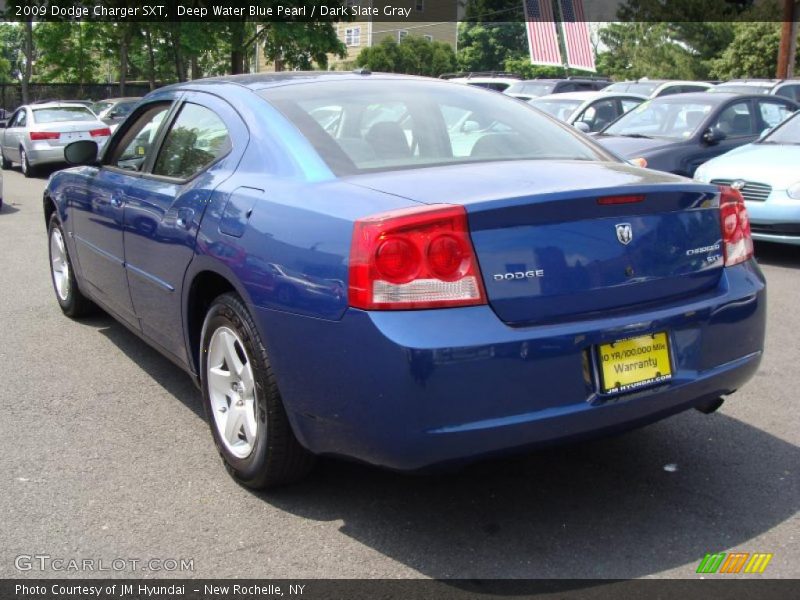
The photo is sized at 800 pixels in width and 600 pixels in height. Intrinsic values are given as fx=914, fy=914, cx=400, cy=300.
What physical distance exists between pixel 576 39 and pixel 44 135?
3518 cm

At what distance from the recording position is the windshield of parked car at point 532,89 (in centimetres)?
2002

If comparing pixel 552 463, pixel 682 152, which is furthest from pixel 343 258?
pixel 682 152

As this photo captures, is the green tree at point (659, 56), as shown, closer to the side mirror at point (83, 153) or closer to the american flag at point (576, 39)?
the american flag at point (576, 39)

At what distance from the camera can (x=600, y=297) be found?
311 cm

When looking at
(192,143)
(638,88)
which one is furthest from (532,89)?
(192,143)

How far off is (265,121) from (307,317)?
3.64 feet

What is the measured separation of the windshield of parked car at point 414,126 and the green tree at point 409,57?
47590 millimetres

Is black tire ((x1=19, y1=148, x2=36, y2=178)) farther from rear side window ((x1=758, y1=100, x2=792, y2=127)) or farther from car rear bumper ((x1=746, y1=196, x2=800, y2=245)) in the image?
car rear bumper ((x1=746, y1=196, x2=800, y2=245))

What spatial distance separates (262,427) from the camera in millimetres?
3465

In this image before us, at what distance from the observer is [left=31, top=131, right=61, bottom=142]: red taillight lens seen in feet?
61.5

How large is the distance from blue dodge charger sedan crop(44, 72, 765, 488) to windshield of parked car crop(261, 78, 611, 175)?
0.01 meters

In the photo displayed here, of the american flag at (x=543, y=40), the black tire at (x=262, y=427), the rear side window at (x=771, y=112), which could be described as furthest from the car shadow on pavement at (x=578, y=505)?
the american flag at (x=543, y=40)

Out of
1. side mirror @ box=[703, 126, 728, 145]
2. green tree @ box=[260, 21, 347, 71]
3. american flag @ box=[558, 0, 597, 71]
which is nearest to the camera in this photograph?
side mirror @ box=[703, 126, 728, 145]

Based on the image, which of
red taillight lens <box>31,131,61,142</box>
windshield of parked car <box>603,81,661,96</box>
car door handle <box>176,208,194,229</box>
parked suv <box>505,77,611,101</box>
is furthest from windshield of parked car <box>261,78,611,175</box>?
red taillight lens <box>31,131,61,142</box>
